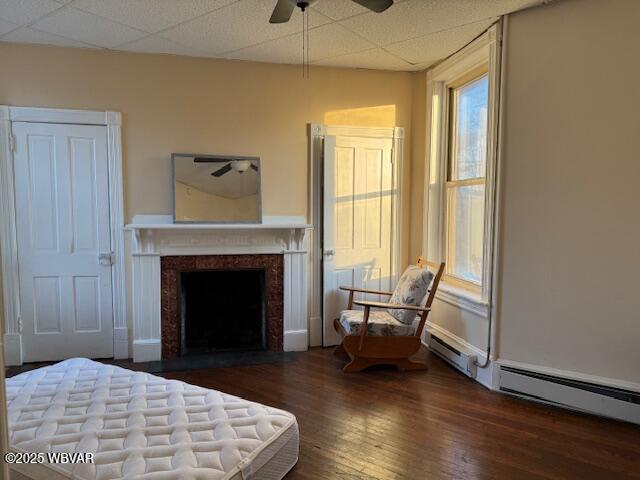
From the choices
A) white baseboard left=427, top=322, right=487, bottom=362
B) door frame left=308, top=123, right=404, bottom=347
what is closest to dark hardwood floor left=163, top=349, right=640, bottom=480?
white baseboard left=427, top=322, right=487, bottom=362

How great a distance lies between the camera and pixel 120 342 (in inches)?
150

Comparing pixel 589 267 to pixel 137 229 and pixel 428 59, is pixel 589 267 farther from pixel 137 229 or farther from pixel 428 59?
pixel 137 229

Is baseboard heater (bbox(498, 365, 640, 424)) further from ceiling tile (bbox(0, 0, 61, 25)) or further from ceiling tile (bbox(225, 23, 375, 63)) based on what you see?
ceiling tile (bbox(0, 0, 61, 25))

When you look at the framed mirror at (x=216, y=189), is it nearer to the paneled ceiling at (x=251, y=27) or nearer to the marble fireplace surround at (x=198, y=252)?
the marble fireplace surround at (x=198, y=252)

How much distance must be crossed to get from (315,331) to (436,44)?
9.00ft

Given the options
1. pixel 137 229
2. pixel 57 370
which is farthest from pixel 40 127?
pixel 57 370

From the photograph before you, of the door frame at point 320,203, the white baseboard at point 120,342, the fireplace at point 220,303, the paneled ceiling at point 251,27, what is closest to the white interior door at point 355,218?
the door frame at point 320,203

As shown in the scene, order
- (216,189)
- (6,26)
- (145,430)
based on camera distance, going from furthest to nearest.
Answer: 1. (216,189)
2. (6,26)
3. (145,430)

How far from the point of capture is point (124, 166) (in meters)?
3.73

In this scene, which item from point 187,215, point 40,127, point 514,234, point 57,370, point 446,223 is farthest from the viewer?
point 446,223

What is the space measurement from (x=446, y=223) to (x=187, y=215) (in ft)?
7.69

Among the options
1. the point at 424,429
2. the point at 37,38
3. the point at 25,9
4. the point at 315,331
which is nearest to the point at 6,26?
the point at 37,38

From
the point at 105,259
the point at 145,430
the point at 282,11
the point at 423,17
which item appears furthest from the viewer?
the point at 105,259

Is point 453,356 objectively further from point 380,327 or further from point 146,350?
point 146,350
